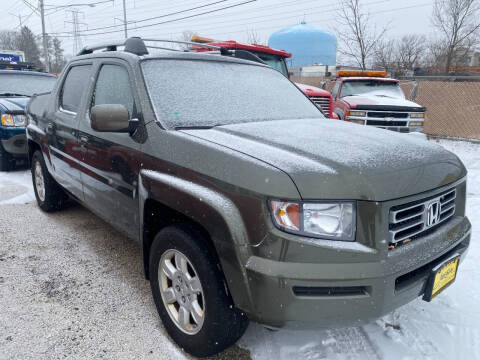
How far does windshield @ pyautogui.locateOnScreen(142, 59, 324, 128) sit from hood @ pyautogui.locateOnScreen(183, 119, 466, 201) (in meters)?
0.20

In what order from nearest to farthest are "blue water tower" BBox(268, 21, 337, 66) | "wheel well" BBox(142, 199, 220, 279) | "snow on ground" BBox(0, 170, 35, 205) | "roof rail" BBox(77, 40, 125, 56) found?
"wheel well" BBox(142, 199, 220, 279) → "roof rail" BBox(77, 40, 125, 56) → "snow on ground" BBox(0, 170, 35, 205) → "blue water tower" BBox(268, 21, 337, 66)

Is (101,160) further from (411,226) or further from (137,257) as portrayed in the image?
(411,226)

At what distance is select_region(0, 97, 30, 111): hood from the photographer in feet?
20.7

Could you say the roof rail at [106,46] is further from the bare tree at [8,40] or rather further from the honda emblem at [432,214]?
the bare tree at [8,40]

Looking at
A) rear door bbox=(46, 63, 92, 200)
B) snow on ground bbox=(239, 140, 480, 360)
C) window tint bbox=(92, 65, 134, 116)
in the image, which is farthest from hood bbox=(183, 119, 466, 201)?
rear door bbox=(46, 63, 92, 200)

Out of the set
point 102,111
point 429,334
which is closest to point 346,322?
point 429,334

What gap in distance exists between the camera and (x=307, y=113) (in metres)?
3.14

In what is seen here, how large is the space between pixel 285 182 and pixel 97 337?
167cm

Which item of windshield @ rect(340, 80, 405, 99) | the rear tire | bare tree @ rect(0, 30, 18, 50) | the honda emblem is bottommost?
the rear tire

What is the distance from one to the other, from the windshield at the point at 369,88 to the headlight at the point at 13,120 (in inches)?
269

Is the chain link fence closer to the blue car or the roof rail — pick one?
the blue car

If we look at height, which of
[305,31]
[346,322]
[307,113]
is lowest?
[346,322]

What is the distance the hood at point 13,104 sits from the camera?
6.31 meters

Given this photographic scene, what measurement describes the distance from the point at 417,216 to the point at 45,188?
4.12 meters
